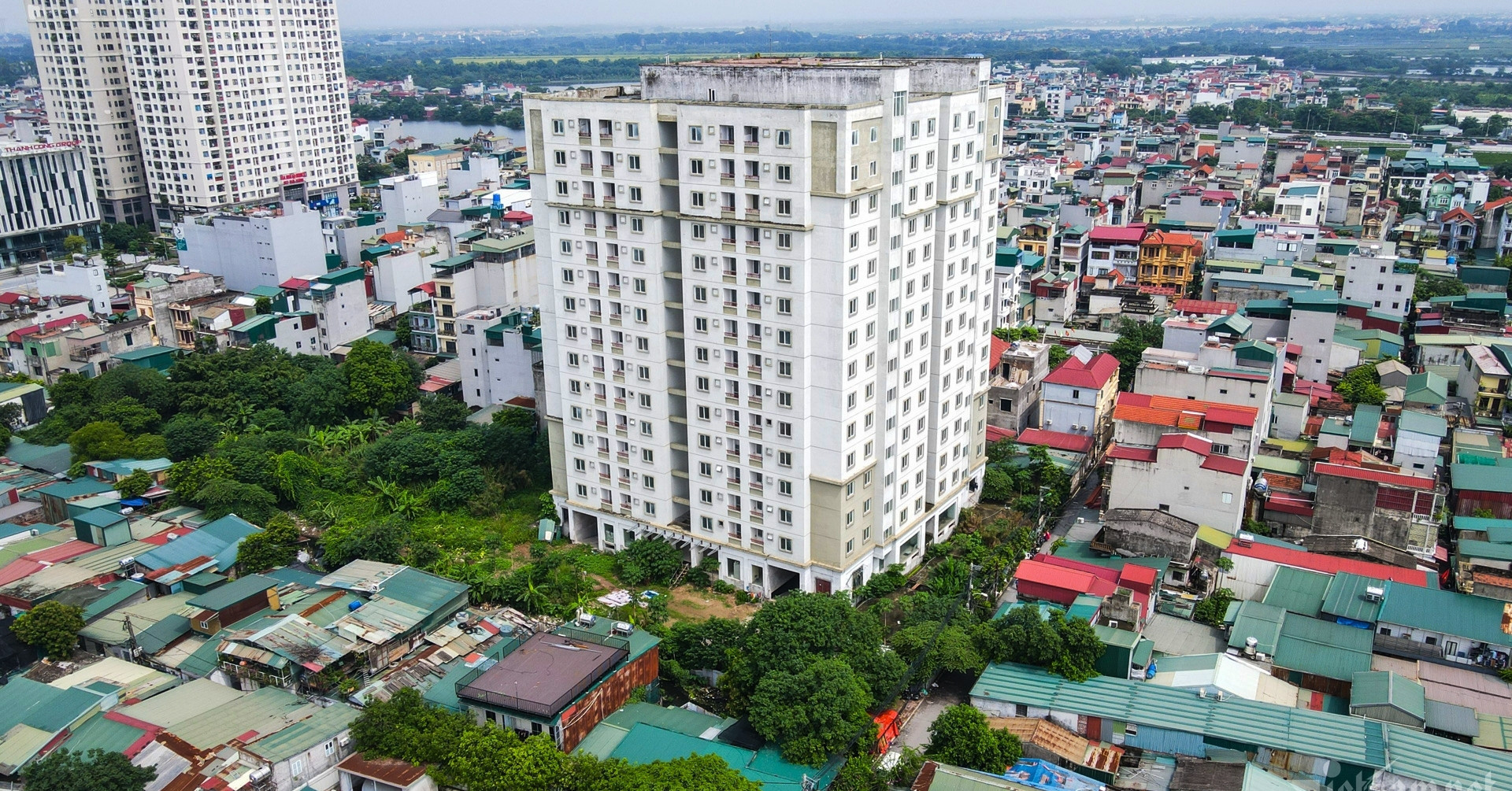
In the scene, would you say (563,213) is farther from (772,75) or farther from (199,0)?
(199,0)

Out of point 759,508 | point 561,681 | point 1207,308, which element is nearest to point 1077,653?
point 759,508

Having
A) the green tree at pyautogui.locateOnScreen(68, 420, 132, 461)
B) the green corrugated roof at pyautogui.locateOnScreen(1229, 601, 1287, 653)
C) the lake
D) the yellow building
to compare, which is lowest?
the green corrugated roof at pyautogui.locateOnScreen(1229, 601, 1287, 653)

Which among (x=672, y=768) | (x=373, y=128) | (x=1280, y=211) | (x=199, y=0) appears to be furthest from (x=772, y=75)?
(x=373, y=128)

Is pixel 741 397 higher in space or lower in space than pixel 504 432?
higher

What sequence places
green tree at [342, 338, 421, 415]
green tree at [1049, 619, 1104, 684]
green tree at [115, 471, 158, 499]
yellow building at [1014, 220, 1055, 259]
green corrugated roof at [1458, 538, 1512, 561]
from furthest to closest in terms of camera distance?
yellow building at [1014, 220, 1055, 259] < green tree at [342, 338, 421, 415] < green tree at [115, 471, 158, 499] < green corrugated roof at [1458, 538, 1512, 561] < green tree at [1049, 619, 1104, 684]

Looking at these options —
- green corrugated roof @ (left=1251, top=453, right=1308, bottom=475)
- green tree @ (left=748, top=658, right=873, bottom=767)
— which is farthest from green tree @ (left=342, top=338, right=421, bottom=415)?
green corrugated roof @ (left=1251, top=453, right=1308, bottom=475)

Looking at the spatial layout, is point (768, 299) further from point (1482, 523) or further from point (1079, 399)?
point (1482, 523)

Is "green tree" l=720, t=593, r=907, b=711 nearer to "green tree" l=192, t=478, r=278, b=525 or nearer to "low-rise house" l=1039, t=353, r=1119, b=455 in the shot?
"low-rise house" l=1039, t=353, r=1119, b=455
